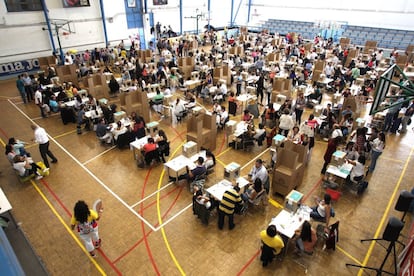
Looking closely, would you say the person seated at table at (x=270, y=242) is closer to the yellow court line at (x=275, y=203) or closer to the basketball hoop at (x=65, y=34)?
the yellow court line at (x=275, y=203)

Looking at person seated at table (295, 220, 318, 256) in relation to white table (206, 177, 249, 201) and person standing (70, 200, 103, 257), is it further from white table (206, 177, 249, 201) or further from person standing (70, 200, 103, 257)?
person standing (70, 200, 103, 257)

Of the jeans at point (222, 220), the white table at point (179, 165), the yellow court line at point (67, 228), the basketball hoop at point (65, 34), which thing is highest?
the basketball hoop at point (65, 34)

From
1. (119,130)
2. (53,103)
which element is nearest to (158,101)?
(119,130)

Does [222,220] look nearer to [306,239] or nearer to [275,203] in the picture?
[275,203]

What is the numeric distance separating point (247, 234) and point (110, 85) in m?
12.8

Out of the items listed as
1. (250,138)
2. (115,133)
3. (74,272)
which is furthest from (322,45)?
(74,272)

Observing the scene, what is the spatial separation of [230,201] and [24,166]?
280 inches

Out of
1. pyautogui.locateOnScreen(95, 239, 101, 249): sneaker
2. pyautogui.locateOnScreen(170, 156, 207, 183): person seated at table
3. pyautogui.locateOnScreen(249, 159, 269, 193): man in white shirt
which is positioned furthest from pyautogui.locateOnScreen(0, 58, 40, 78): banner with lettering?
pyautogui.locateOnScreen(249, 159, 269, 193): man in white shirt

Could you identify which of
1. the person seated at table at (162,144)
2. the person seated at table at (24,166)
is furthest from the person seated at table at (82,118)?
the person seated at table at (162,144)

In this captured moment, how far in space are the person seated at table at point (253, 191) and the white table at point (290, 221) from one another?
91 centimetres

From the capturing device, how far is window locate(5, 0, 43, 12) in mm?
19406

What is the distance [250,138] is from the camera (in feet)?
36.4

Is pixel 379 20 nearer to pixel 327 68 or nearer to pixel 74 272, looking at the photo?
pixel 327 68

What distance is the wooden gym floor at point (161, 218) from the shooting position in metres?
6.65
